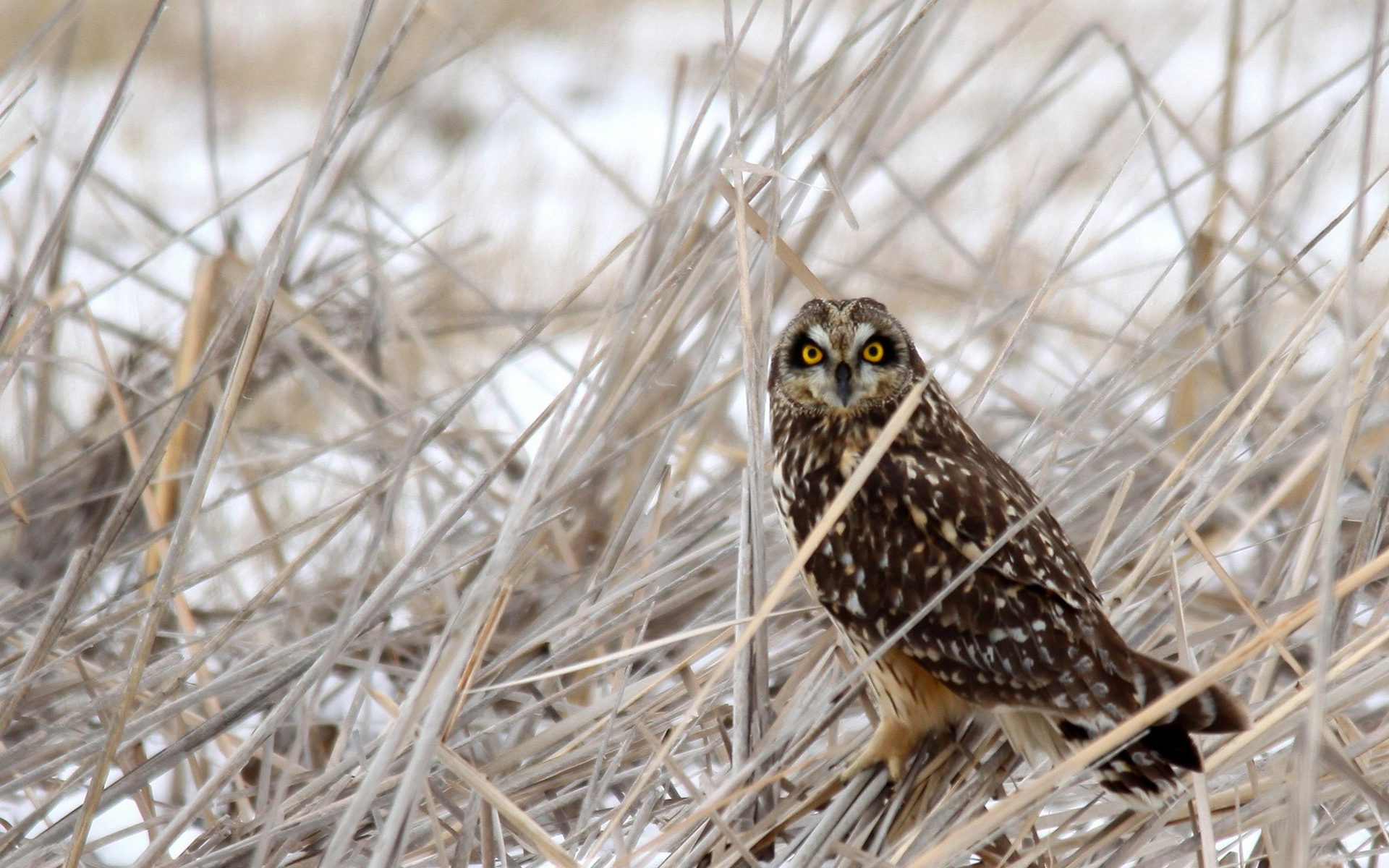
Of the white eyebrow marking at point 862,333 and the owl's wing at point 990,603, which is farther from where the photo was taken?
the white eyebrow marking at point 862,333

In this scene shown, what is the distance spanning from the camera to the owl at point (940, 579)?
1.74 metres

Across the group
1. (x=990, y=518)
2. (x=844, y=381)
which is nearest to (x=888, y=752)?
(x=990, y=518)

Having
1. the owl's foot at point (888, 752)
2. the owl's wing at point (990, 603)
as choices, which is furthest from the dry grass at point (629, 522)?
the owl's wing at point (990, 603)

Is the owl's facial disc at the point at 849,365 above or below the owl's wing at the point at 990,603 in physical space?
above

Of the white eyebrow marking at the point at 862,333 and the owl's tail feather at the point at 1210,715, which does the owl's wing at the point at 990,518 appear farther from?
the owl's tail feather at the point at 1210,715

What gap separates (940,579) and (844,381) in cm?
39

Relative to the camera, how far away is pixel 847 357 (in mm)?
2119

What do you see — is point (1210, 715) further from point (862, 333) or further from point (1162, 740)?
point (862, 333)

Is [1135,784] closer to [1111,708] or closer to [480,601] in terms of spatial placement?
[1111,708]

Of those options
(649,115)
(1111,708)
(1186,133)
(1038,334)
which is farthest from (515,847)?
(649,115)

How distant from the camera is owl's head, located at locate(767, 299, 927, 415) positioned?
2.11 metres

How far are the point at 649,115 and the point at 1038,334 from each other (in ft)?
12.8

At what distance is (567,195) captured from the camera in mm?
6188

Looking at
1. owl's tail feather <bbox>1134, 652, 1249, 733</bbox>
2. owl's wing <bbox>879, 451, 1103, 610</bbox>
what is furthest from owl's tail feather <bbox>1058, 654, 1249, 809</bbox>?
owl's wing <bbox>879, 451, 1103, 610</bbox>
